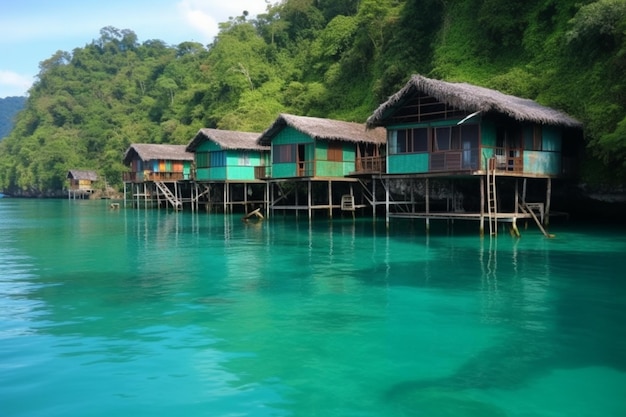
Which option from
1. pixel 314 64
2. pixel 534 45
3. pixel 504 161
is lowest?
pixel 504 161

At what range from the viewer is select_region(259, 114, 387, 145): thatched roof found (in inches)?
1102

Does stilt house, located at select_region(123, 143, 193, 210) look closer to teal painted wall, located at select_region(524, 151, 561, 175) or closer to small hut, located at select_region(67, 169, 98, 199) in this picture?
small hut, located at select_region(67, 169, 98, 199)

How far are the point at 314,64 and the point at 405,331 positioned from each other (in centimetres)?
4523

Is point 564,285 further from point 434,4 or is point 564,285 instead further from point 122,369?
point 434,4

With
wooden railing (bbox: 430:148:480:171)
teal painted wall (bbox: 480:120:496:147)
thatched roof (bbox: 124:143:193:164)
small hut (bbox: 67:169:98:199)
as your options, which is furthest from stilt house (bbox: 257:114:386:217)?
small hut (bbox: 67:169:98:199)

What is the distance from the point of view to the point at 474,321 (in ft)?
29.2

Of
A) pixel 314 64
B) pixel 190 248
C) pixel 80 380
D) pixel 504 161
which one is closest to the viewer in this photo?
pixel 80 380

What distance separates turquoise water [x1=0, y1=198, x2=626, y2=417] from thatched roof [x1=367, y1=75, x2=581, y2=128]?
5.42 m

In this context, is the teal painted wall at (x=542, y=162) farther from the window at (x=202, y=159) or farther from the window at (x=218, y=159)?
the window at (x=202, y=159)

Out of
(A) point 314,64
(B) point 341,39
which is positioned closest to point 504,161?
(B) point 341,39

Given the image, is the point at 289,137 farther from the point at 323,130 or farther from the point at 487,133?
the point at 487,133

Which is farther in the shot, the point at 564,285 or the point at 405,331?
the point at 564,285

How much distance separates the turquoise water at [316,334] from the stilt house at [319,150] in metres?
12.6

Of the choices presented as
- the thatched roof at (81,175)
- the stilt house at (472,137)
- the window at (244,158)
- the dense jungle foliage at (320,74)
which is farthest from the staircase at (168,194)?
the thatched roof at (81,175)
